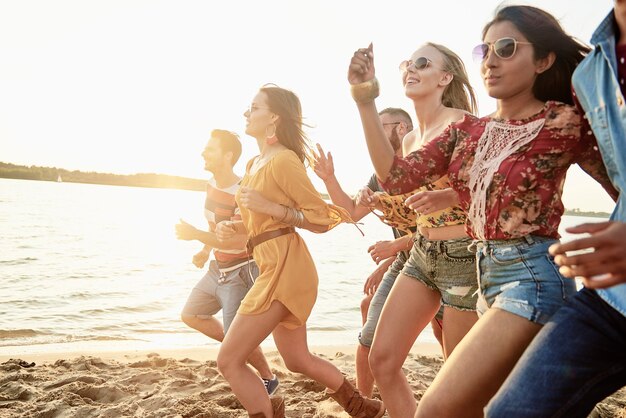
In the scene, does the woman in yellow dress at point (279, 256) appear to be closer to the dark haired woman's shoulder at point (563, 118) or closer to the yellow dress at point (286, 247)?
the yellow dress at point (286, 247)

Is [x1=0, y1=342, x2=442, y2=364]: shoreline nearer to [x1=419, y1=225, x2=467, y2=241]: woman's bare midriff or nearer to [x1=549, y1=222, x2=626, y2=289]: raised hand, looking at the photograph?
[x1=419, y1=225, x2=467, y2=241]: woman's bare midriff

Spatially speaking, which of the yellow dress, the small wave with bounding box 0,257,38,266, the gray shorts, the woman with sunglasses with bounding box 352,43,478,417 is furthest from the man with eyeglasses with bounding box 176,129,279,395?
the small wave with bounding box 0,257,38,266

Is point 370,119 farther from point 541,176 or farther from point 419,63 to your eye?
point 419,63

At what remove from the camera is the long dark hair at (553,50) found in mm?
2186

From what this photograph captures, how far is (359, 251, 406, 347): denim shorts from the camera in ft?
12.4

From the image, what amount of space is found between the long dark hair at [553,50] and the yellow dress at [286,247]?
174cm

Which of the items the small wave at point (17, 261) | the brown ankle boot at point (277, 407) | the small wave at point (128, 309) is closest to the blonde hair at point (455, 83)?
the brown ankle boot at point (277, 407)

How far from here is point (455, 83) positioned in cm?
336

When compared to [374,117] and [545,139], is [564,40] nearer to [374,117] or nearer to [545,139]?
[545,139]

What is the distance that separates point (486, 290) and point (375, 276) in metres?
2.17

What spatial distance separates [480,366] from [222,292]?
3.05 meters

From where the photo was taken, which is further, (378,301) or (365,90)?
(378,301)

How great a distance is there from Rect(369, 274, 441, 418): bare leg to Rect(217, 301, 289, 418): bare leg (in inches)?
27.9

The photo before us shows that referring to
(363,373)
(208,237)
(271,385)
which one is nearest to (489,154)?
(363,373)
